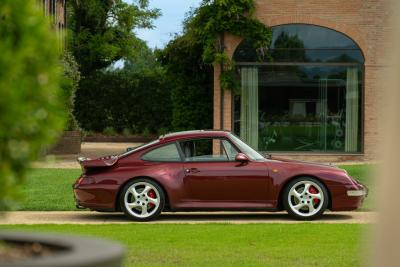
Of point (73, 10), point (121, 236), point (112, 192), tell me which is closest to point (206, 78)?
point (112, 192)

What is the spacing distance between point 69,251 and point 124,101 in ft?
127

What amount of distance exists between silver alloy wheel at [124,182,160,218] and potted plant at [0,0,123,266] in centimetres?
974

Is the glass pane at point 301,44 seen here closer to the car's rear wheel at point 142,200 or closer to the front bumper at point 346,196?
the front bumper at point 346,196

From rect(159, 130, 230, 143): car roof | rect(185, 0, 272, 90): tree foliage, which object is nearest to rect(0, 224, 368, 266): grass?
rect(159, 130, 230, 143): car roof

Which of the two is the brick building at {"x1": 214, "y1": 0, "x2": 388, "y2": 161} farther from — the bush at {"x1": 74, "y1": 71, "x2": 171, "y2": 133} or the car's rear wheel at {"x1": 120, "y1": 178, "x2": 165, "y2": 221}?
the car's rear wheel at {"x1": 120, "y1": 178, "x2": 165, "y2": 221}

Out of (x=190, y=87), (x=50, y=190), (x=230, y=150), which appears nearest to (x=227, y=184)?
(x=230, y=150)

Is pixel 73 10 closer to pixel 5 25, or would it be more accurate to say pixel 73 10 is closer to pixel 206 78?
pixel 206 78

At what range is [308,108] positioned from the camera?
2834cm

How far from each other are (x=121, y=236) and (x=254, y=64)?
17.3 metres

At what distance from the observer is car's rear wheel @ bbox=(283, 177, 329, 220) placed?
1334 cm

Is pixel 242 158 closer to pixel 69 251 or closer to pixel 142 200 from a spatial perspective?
pixel 142 200

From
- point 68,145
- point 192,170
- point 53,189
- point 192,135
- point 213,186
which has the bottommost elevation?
Result: point 53,189

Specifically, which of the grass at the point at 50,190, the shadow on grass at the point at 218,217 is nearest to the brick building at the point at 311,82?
the grass at the point at 50,190

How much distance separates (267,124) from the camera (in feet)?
93.8
